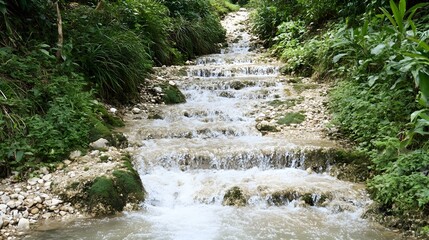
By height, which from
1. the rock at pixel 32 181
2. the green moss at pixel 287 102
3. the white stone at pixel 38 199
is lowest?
the white stone at pixel 38 199

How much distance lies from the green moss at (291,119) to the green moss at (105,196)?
10.5ft

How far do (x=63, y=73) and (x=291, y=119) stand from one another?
3.70m

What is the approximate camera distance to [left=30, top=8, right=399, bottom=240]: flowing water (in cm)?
376

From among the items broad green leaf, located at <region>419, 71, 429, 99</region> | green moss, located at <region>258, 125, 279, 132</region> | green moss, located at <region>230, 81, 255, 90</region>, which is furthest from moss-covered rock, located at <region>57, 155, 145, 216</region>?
green moss, located at <region>230, 81, 255, 90</region>

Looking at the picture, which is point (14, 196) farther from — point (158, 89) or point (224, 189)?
point (158, 89)

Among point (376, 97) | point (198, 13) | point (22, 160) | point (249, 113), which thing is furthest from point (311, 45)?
point (22, 160)

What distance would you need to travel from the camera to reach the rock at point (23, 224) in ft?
12.2

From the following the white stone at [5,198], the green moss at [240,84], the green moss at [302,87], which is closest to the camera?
the white stone at [5,198]

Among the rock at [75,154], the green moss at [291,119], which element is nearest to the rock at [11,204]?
the rock at [75,154]

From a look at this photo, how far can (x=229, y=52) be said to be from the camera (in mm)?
13211

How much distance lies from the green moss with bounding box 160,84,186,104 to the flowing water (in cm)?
52

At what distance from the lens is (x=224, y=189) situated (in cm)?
453

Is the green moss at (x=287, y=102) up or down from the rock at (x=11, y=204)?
up

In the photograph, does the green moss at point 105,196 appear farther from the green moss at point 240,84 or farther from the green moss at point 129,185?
the green moss at point 240,84
